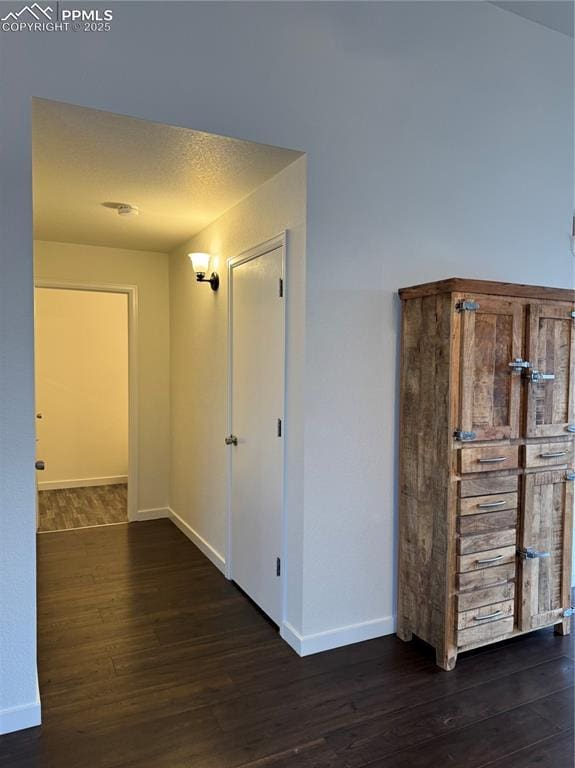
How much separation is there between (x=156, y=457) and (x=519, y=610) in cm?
318

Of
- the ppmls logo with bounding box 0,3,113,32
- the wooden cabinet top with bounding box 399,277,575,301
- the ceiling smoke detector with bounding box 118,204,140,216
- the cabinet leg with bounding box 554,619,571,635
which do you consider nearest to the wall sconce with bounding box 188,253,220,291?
the ceiling smoke detector with bounding box 118,204,140,216

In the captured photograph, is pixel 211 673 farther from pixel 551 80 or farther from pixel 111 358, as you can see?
pixel 111 358

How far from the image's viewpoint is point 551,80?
10.3ft

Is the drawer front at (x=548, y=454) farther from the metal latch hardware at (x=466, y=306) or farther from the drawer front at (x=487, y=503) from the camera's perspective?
the metal latch hardware at (x=466, y=306)

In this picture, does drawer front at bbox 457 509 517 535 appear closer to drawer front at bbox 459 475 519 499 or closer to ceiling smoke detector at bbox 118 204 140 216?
drawer front at bbox 459 475 519 499

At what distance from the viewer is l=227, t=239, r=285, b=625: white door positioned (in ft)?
8.98

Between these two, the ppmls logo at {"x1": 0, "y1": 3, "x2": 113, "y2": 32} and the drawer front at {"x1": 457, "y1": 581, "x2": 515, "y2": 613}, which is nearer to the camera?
the ppmls logo at {"x1": 0, "y1": 3, "x2": 113, "y2": 32}

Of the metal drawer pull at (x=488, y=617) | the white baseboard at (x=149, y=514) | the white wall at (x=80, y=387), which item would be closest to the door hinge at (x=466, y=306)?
the metal drawer pull at (x=488, y=617)

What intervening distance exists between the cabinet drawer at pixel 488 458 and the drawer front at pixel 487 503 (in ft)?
0.43

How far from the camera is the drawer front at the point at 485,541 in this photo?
2.38 m

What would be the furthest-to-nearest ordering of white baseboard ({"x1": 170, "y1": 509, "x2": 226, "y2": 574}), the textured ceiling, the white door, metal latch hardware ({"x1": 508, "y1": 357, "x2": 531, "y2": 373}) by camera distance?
white baseboard ({"x1": 170, "y1": 509, "x2": 226, "y2": 574}), the textured ceiling, the white door, metal latch hardware ({"x1": 508, "y1": 357, "x2": 531, "y2": 373})

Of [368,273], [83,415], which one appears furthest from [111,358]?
[368,273]

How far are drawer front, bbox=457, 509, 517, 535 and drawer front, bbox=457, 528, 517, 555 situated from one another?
0.02 m

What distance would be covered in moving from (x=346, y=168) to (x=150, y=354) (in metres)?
2.70
